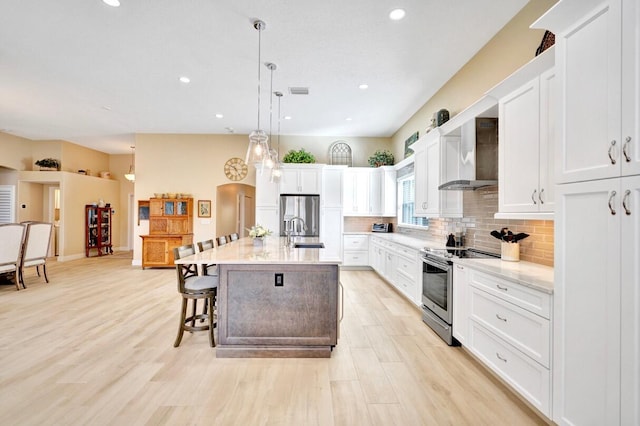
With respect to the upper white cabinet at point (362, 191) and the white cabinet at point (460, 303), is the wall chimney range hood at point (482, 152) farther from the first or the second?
the upper white cabinet at point (362, 191)

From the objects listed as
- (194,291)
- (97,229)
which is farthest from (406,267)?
(97,229)

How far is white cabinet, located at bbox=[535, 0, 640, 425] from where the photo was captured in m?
1.29

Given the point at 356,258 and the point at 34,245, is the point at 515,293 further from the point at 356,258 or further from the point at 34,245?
the point at 34,245

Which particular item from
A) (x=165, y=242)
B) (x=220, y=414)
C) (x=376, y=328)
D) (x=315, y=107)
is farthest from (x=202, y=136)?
(x=220, y=414)

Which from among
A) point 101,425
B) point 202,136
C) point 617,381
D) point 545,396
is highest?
point 202,136

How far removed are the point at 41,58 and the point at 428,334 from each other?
562 centimetres

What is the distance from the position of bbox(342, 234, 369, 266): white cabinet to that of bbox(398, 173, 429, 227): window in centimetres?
91

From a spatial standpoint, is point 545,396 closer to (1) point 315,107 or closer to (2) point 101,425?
(2) point 101,425

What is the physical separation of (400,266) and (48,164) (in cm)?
904

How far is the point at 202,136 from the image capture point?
7.20 meters

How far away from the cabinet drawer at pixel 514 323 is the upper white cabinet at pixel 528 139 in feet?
2.29

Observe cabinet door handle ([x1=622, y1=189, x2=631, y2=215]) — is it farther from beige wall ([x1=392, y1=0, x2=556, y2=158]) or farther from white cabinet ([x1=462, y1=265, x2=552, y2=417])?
beige wall ([x1=392, y1=0, x2=556, y2=158])

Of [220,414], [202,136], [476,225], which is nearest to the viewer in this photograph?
[220,414]

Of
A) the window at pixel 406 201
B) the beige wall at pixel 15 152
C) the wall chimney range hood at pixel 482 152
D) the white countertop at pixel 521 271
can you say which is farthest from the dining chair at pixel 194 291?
the beige wall at pixel 15 152
